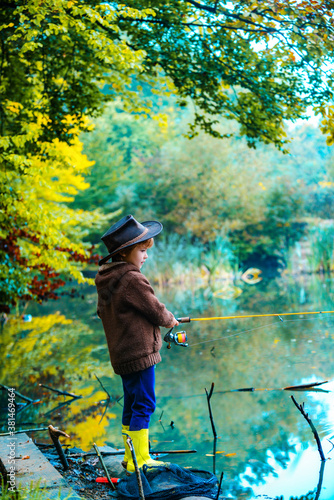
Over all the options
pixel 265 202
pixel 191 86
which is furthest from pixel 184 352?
pixel 265 202

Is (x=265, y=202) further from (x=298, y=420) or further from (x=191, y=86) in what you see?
(x=298, y=420)

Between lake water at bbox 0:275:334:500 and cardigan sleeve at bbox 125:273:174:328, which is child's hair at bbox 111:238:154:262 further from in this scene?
lake water at bbox 0:275:334:500

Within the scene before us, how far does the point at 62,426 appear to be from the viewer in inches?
186

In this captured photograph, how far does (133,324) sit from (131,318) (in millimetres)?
36

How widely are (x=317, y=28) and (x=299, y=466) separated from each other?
4657mm

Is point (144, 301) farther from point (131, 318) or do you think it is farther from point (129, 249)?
point (129, 249)

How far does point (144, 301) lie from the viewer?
314cm

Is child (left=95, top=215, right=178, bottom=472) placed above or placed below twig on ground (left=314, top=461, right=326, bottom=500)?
above

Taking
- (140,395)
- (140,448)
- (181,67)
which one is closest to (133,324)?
(140,395)

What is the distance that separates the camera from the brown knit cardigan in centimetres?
314

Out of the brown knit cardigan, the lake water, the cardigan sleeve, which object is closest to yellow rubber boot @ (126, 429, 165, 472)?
the brown knit cardigan

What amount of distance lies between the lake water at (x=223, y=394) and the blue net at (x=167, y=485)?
0.33m

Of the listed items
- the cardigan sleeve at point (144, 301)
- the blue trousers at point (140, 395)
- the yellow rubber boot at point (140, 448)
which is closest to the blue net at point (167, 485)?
the yellow rubber boot at point (140, 448)

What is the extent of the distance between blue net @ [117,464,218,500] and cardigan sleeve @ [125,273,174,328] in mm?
815
